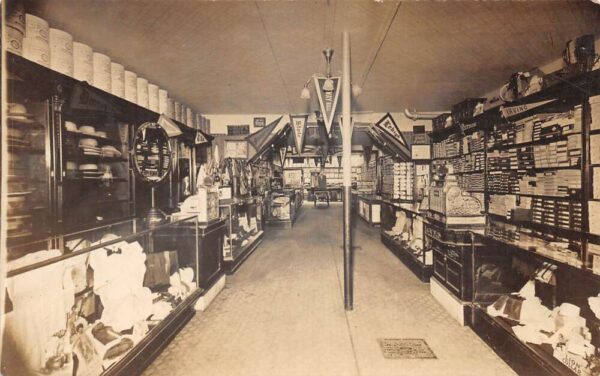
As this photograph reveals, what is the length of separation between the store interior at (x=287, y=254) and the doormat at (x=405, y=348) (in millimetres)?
16

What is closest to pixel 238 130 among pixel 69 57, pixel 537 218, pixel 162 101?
pixel 162 101

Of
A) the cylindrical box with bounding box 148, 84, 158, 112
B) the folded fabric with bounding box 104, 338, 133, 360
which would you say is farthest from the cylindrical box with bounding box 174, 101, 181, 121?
the folded fabric with bounding box 104, 338, 133, 360

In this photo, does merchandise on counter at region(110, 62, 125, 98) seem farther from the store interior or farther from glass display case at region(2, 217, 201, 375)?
glass display case at region(2, 217, 201, 375)

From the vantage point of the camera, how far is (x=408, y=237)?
17.5ft

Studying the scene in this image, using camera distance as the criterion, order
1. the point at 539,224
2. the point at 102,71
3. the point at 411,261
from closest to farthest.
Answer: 1. the point at 102,71
2. the point at 539,224
3. the point at 411,261

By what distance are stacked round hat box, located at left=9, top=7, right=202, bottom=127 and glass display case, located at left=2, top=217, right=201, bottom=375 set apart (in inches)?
71.7

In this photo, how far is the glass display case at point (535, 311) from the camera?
193 cm

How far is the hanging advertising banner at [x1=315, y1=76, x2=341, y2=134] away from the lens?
12.2 feet

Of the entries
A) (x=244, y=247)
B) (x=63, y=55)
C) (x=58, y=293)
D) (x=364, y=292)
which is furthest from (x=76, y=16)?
(x=364, y=292)

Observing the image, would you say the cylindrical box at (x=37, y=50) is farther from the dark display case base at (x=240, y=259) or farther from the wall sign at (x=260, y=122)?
the wall sign at (x=260, y=122)

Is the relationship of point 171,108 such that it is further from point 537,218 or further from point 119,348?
point 537,218

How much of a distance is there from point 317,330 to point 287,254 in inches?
116

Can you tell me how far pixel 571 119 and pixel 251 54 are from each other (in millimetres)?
3934

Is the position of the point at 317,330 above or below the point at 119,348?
below
